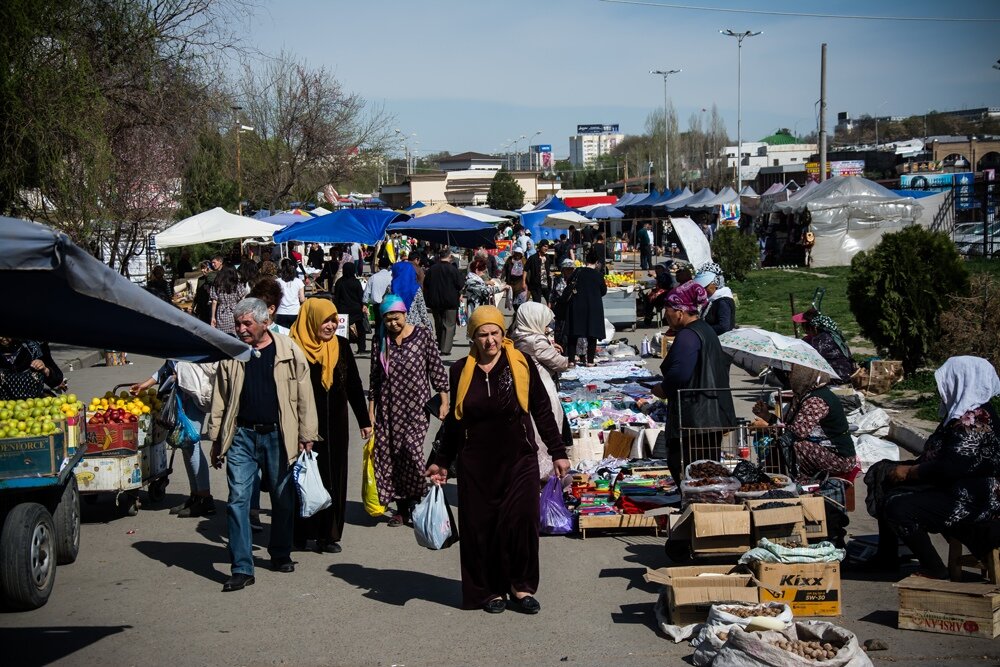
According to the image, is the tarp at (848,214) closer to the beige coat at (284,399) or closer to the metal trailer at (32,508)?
the beige coat at (284,399)

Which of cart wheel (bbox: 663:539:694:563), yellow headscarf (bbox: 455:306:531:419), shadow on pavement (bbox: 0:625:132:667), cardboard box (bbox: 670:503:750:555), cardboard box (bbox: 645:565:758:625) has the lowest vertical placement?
shadow on pavement (bbox: 0:625:132:667)

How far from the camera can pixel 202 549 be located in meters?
7.84

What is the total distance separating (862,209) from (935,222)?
3134 mm

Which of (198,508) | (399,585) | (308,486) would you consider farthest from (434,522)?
(198,508)

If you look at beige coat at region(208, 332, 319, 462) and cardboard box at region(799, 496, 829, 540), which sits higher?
beige coat at region(208, 332, 319, 462)

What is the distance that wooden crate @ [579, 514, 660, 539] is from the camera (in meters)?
7.83

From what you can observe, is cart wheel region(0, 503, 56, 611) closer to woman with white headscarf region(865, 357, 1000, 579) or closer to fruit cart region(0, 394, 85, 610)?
fruit cart region(0, 394, 85, 610)

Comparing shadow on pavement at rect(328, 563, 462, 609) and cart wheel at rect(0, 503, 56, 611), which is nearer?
cart wheel at rect(0, 503, 56, 611)

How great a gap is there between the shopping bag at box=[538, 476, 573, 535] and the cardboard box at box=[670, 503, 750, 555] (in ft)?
5.51

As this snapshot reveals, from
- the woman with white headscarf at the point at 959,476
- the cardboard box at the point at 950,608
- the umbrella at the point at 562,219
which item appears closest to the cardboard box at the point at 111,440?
the woman with white headscarf at the point at 959,476

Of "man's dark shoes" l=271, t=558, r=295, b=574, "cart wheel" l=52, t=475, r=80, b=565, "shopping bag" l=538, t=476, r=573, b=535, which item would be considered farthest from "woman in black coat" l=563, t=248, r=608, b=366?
"cart wheel" l=52, t=475, r=80, b=565

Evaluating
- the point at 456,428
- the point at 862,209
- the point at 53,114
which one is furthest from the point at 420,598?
the point at 862,209

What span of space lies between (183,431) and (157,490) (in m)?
1.11

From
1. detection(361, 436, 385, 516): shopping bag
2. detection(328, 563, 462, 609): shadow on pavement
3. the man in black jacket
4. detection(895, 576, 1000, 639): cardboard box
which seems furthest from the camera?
the man in black jacket
